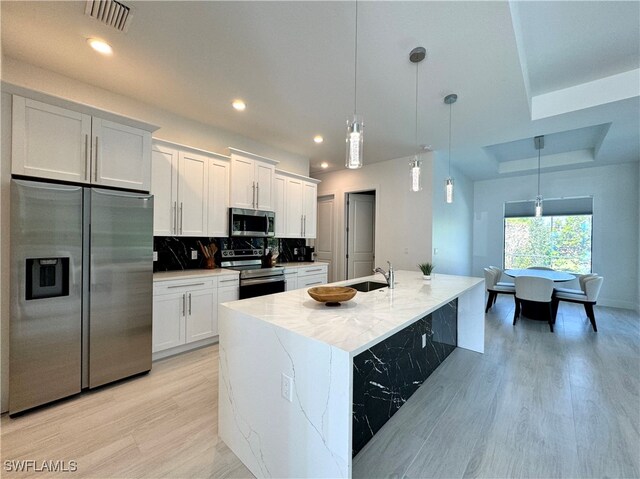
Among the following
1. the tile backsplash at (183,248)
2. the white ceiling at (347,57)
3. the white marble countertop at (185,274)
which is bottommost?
the white marble countertop at (185,274)

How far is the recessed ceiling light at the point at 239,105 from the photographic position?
10.1ft

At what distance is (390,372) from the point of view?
1.98 metres

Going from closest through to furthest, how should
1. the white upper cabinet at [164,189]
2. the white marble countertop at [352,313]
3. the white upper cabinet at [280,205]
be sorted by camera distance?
the white marble countertop at [352,313] < the white upper cabinet at [164,189] < the white upper cabinet at [280,205]

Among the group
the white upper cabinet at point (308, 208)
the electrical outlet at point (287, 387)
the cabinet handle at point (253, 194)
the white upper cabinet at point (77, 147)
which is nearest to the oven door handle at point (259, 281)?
the cabinet handle at point (253, 194)

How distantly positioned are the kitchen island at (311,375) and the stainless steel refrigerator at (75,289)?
1313 millimetres

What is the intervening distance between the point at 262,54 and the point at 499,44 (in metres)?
1.88

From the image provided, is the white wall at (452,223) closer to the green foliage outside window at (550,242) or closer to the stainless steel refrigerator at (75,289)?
the green foliage outside window at (550,242)

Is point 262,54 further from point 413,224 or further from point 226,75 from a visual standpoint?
point 413,224

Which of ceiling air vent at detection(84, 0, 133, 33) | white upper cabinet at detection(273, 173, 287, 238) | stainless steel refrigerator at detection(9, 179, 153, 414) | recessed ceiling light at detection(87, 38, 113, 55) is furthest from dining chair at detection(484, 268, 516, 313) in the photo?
recessed ceiling light at detection(87, 38, 113, 55)

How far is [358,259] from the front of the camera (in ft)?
20.1

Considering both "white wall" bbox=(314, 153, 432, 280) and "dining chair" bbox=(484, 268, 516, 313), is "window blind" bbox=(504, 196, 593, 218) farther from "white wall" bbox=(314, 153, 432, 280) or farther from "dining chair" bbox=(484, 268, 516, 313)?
"white wall" bbox=(314, 153, 432, 280)

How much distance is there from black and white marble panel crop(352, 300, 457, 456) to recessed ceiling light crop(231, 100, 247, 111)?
9.61 feet

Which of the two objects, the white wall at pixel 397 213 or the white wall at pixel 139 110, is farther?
the white wall at pixel 397 213

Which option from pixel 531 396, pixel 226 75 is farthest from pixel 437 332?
pixel 226 75
